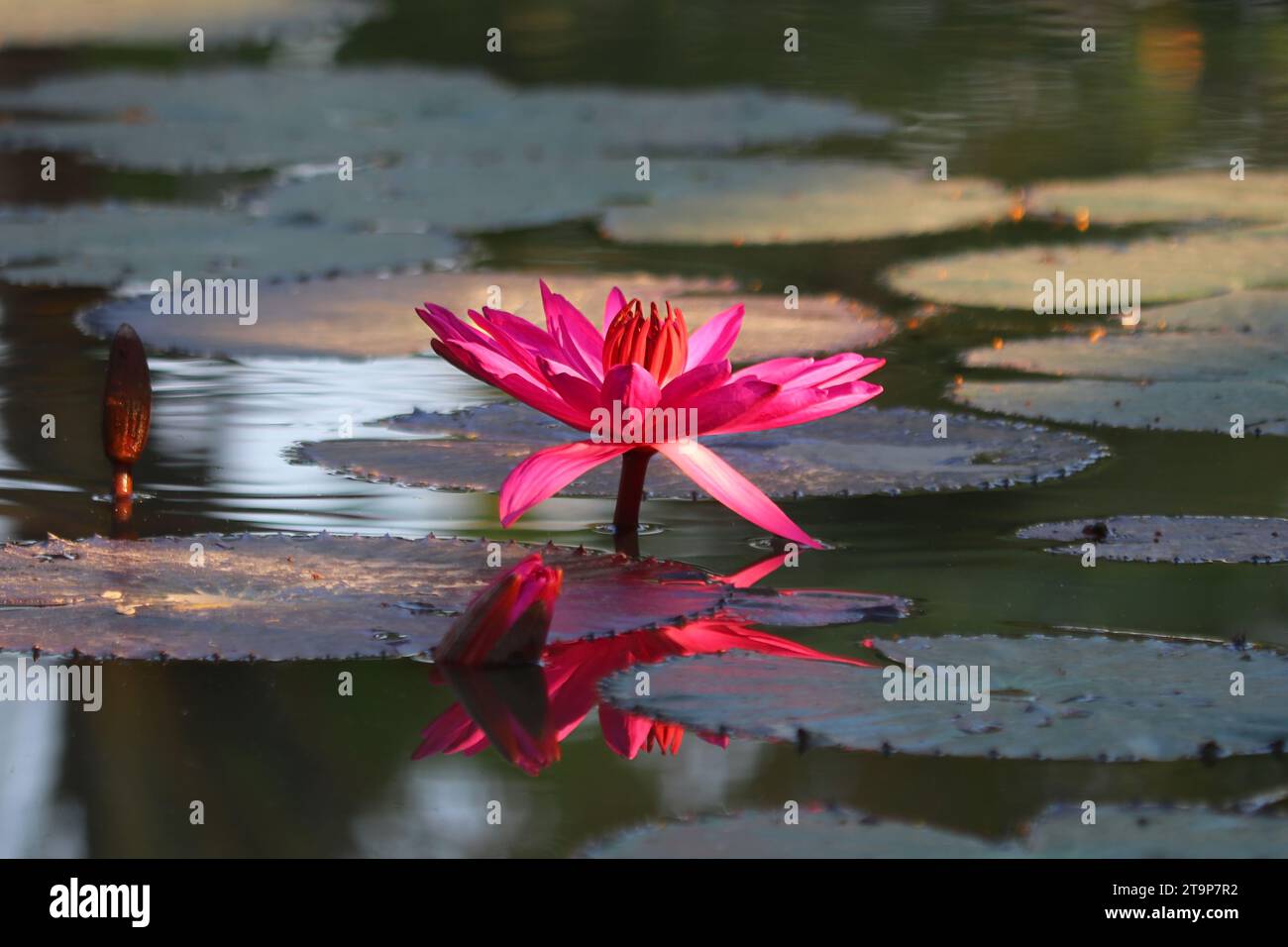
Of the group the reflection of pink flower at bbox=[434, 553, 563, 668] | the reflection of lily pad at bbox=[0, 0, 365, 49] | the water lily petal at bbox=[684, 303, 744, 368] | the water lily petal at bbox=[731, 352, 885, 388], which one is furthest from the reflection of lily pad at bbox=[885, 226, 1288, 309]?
the reflection of lily pad at bbox=[0, 0, 365, 49]

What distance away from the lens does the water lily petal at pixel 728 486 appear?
179cm

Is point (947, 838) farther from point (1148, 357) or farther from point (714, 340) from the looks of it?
point (1148, 357)

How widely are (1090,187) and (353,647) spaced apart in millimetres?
4089

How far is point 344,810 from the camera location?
131 centimetres

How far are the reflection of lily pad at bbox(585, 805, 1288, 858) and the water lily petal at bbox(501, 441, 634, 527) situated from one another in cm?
52

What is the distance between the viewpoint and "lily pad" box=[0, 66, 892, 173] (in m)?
6.11

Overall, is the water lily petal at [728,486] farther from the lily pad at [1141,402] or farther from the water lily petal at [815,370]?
the lily pad at [1141,402]

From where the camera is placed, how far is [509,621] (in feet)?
4.99

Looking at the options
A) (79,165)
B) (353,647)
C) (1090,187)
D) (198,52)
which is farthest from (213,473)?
(198,52)

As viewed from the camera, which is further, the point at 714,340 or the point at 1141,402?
the point at 1141,402

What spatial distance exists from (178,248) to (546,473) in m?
2.75

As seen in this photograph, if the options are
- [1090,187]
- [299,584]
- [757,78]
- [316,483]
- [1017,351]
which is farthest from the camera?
[757,78]

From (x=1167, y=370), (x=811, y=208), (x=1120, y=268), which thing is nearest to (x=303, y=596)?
(x=1167, y=370)

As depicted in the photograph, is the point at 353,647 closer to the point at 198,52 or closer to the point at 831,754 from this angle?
the point at 831,754
